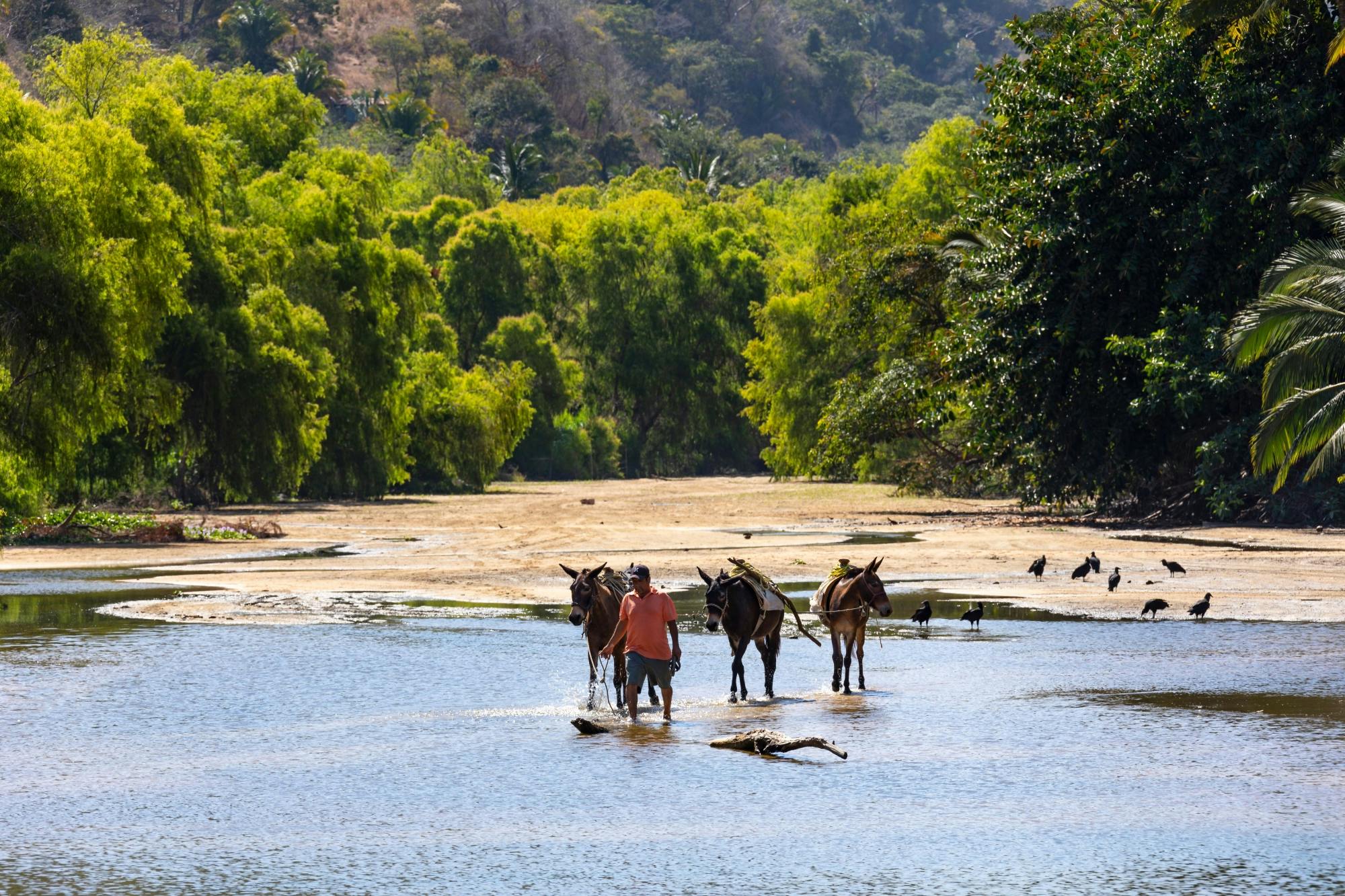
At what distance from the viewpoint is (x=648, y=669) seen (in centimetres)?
1582

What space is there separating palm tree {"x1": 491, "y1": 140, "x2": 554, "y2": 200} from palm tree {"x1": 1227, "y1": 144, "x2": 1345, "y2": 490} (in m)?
109

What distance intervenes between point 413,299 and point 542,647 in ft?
142

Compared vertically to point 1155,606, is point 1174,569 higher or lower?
higher

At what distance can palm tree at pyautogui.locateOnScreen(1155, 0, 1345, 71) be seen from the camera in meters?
37.0

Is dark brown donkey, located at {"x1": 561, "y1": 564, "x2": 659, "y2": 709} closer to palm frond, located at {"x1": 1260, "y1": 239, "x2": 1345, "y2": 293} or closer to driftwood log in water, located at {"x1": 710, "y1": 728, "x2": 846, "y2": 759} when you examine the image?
driftwood log in water, located at {"x1": 710, "y1": 728, "x2": 846, "y2": 759}

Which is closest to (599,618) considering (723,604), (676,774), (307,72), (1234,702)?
(723,604)

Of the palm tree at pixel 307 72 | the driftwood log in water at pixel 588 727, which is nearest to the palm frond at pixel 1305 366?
the driftwood log in water at pixel 588 727

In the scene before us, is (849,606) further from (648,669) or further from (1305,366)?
(1305,366)

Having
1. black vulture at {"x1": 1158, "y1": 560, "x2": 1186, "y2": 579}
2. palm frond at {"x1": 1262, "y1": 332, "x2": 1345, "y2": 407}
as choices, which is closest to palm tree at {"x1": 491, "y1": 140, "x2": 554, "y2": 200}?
palm frond at {"x1": 1262, "y1": 332, "x2": 1345, "y2": 407}

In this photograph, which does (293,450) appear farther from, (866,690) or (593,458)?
(593,458)

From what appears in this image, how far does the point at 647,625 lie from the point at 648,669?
1.35 feet

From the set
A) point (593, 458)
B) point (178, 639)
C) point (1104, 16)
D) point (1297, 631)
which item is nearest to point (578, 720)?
point (178, 639)

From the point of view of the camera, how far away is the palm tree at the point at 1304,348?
102 ft

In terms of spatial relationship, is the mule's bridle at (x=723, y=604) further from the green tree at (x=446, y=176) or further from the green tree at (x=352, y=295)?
the green tree at (x=446, y=176)
